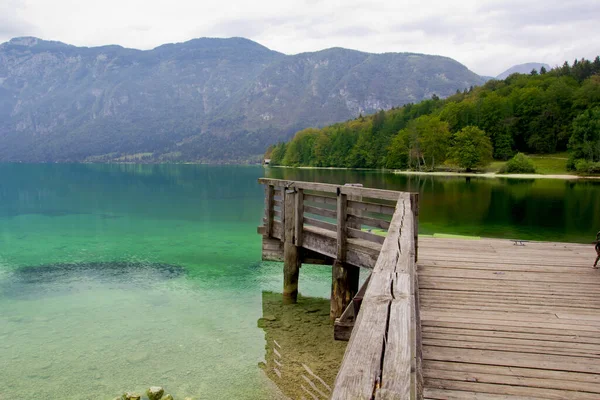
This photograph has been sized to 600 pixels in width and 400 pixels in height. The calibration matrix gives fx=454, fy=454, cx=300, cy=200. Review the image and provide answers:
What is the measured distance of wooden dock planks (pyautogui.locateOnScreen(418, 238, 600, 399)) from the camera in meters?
3.76

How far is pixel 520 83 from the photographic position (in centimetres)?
12825

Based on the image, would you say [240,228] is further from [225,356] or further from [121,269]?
[225,356]

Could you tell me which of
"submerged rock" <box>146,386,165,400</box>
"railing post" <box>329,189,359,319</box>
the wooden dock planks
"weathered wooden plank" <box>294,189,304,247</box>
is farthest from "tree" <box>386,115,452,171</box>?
"submerged rock" <box>146,386,165,400</box>

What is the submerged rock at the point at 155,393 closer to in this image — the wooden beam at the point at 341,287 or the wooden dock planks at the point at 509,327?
the wooden beam at the point at 341,287

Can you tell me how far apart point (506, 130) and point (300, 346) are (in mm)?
109178

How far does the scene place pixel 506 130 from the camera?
347ft

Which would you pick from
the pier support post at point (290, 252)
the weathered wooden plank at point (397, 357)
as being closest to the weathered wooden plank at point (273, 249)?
the pier support post at point (290, 252)

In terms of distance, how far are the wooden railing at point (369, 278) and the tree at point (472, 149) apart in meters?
92.5

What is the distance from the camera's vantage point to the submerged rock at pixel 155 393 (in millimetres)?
7613

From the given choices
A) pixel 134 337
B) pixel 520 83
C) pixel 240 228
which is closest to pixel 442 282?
pixel 134 337

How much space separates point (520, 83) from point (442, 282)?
5488 inches

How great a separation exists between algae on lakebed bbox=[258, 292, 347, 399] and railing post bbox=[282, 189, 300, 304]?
0.38 metres

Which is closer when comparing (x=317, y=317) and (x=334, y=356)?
(x=334, y=356)

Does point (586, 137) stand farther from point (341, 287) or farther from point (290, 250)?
point (341, 287)
